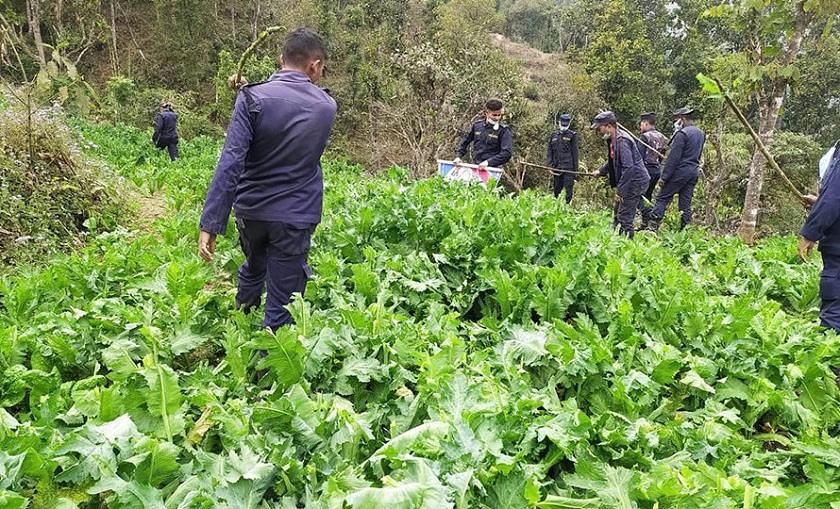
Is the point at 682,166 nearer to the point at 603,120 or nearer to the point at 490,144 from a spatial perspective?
the point at 603,120

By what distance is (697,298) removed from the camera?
4.38 m

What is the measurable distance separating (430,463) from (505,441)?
444mm

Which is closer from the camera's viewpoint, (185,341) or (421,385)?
(421,385)

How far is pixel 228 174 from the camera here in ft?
11.7

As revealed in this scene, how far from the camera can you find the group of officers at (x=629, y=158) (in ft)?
27.4

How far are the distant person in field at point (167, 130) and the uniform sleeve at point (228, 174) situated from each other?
12963mm

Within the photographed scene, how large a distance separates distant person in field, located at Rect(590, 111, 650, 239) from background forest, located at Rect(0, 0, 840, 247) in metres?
1.56

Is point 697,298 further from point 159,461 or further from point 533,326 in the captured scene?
point 159,461

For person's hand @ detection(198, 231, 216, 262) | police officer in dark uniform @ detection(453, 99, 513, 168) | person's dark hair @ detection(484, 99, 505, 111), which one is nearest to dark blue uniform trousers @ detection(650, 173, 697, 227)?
police officer in dark uniform @ detection(453, 99, 513, 168)

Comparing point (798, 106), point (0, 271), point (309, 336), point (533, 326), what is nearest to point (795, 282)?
point (533, 326)

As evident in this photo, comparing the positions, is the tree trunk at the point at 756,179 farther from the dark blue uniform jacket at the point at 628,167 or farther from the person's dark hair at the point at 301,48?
the person's dark hair at the point at 301,48

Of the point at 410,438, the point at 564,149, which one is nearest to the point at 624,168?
the point at 564,149

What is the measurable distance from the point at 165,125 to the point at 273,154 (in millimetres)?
13330

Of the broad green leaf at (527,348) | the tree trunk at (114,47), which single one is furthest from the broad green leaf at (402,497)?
the tree trunk at (114,47)
